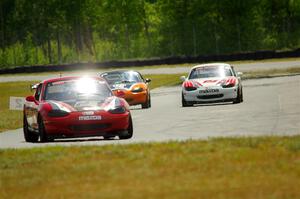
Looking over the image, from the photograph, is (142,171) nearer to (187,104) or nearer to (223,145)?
(223,145)

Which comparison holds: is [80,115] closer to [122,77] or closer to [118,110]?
[118,110]

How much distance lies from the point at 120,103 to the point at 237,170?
7.25 metres

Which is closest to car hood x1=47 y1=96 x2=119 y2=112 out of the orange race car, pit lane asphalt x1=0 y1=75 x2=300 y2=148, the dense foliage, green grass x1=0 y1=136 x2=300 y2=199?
pit lane asphalt x1=0 y1=75 x2=300 y2=148

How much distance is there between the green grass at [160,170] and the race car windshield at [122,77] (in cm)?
1591

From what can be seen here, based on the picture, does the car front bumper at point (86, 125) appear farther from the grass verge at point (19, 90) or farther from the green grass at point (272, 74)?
the green grass at point (272, 74)

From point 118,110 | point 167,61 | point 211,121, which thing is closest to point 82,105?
point 118,110

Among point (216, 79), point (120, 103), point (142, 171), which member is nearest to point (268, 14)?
point (216, 79)

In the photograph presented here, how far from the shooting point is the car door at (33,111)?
18.7m

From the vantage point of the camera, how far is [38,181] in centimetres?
1135

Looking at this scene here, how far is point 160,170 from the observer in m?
11.7

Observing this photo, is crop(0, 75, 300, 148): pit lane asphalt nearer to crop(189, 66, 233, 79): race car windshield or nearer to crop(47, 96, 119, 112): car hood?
crop(47, 96, 119, 112): car hood

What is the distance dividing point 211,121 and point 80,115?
172 inches

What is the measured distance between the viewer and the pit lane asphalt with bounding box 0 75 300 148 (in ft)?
58.3

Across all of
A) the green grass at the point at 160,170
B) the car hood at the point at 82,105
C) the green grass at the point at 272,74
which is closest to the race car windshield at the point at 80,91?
the car hood at the point at 82,105
